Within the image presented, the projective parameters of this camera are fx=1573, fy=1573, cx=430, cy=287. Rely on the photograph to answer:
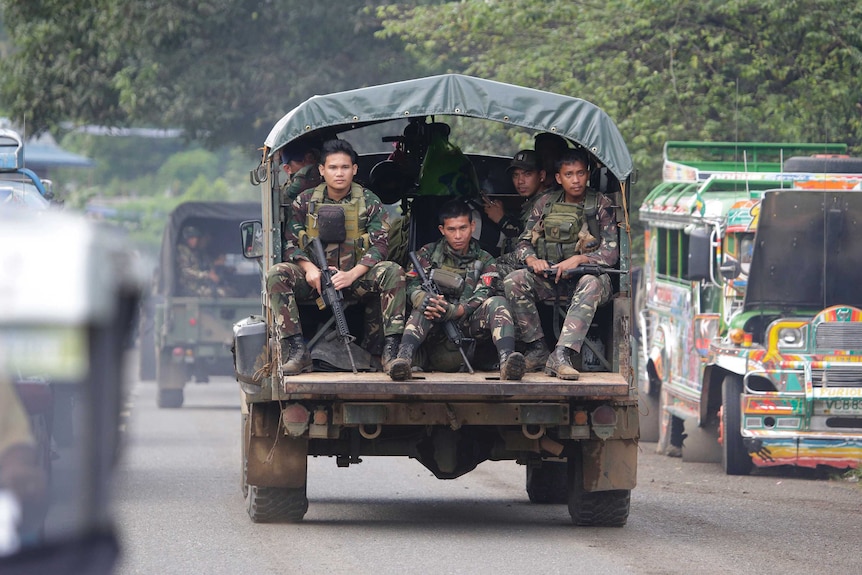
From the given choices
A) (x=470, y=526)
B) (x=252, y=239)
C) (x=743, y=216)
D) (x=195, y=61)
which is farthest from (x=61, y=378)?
(x=195, y=61)

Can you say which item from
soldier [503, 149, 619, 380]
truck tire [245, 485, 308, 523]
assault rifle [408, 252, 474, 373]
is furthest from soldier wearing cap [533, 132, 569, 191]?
truck tire [245, 485, 308, 523]

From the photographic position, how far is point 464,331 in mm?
9383

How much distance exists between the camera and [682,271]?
14711mm

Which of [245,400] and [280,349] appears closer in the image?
[280,349]

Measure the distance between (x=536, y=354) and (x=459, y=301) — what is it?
1.83 ft

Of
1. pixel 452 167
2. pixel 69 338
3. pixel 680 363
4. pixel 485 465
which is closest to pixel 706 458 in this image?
pixel 680 363

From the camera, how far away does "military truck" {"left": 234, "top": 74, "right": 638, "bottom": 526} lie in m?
8.73

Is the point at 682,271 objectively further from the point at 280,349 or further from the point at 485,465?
the point at 280,349

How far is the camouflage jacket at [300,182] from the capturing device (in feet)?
31.7

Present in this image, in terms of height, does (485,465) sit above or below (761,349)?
below

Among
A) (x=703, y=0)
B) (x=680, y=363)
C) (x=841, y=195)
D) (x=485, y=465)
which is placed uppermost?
(x=703, y=0)

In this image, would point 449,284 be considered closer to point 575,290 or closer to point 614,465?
point 575,290

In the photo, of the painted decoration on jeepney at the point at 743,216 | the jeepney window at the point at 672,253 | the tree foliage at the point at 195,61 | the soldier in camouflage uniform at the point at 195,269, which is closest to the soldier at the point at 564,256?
the painted decoration on jeepney at the point at 743,216

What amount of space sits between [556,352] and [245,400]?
6.64ft
